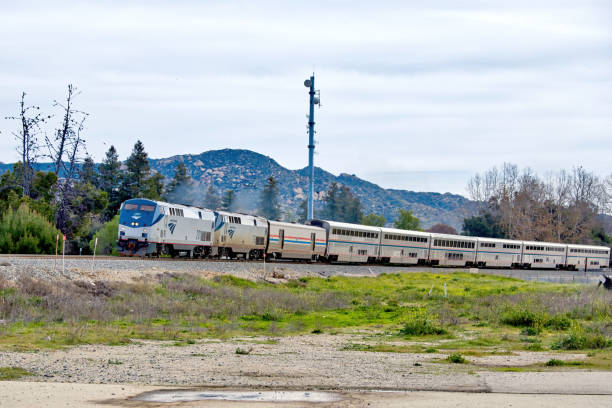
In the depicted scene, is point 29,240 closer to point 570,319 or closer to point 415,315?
point 415,315

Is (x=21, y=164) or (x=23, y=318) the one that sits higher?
(x=21, y=164)

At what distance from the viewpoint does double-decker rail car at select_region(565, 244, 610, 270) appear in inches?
3201

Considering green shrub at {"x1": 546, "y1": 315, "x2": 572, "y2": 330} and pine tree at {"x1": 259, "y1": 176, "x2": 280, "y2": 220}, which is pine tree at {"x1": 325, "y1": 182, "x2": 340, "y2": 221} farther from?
green shrub at {"x1": 546, "y1": 315, "x2": 572, "y2": 330}

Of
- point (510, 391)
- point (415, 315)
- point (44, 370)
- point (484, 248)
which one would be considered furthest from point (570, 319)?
point (484, 248)

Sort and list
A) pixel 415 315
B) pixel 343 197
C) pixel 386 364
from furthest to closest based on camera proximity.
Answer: pixel 343 197
pixel 415 315
pixel 386 364

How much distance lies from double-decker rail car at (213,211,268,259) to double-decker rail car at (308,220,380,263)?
7.38m

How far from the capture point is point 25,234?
39.8 metres

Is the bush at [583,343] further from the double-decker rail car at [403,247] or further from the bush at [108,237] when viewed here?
the bush at [108,237]

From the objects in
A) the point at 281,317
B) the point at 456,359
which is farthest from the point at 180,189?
the point at 456,359

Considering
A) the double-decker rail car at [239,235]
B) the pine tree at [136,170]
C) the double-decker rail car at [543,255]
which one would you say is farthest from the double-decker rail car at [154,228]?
the pine tree at [136,170]

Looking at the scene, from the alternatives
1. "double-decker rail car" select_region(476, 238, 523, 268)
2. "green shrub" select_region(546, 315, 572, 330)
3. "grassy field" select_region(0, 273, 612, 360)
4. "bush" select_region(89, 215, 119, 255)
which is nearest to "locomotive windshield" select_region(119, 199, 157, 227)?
"grassy field" select_region(0, 273, 612, 360)

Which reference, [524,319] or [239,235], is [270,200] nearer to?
[239,235]

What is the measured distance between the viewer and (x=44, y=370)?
12906 mm

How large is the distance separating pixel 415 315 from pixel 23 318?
14038mm
